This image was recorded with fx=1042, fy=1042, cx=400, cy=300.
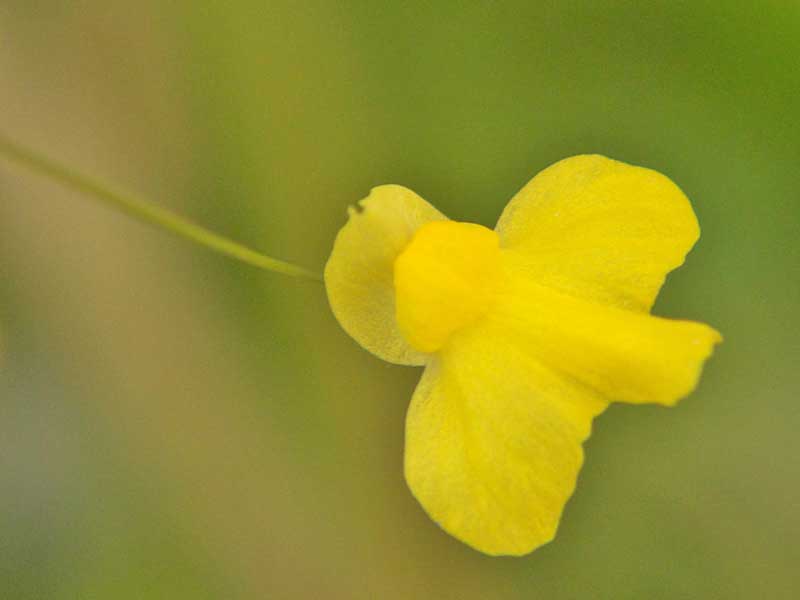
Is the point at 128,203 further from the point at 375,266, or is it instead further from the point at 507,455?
the point at 507,455

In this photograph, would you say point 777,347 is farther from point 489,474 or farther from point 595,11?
point 489,474

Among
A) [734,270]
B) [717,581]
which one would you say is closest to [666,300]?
[734,270]

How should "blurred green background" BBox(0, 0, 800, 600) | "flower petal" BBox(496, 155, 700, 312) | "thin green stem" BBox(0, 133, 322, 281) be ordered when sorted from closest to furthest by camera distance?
"thin green stem" BBox(0, 133, 322, 281)
"flower petal" BBox(496, 155, 700, 312)
"blurred green background" BBox(0, 0, 800, 600)

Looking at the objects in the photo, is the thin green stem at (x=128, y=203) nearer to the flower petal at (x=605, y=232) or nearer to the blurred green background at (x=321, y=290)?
the flower petal at (x=605, y=232)

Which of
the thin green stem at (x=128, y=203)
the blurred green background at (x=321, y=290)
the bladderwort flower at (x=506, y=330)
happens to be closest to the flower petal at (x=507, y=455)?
the bladderwort flower at (x=506, y=330)

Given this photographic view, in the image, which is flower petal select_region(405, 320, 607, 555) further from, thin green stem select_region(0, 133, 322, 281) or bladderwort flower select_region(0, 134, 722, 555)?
thin green stem select_region(0, 133, 322, 281)

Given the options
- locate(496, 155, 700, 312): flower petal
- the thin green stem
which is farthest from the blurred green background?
the thin green stem
